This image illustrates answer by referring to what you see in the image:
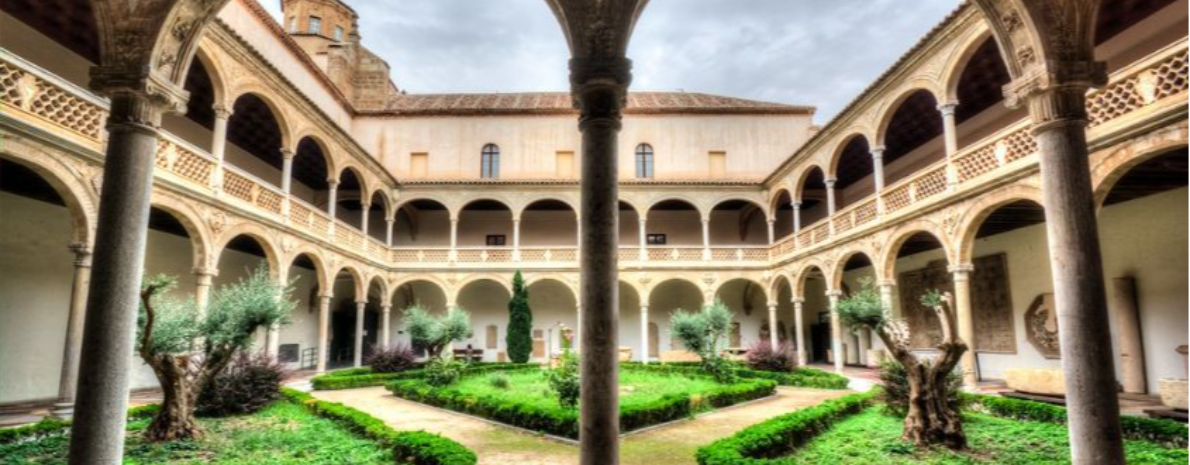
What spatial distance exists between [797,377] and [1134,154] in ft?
29.7

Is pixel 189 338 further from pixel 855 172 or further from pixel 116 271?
pixel 855 172

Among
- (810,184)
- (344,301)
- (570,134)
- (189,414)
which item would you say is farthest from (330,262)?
(810,184)

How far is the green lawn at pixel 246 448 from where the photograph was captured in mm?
6395

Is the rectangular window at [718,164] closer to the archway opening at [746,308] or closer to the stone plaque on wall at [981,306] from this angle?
the archway opening at [746,308]

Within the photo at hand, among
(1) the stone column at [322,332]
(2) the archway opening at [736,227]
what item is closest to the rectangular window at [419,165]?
(1) the stone column at [322,332]

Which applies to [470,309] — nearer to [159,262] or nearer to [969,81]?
[159,262]

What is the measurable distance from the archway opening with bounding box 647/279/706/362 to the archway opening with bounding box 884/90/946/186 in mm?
9215

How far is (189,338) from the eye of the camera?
27.1 feet

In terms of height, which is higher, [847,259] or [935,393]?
[847,259]

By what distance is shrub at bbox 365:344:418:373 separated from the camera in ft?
58.4

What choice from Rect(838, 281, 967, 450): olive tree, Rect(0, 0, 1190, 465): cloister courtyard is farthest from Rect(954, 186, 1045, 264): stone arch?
Rect(838, 281, 967, 450): olive tree

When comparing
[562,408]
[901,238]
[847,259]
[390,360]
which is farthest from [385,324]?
[901,238]

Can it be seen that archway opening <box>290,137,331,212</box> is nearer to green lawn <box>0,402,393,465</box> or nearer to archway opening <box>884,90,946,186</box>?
green lawn <box>0,402,393,465</box>

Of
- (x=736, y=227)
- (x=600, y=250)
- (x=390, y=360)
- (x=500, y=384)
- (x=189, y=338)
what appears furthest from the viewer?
(x=736, y=227)
